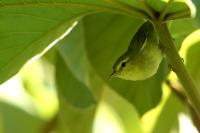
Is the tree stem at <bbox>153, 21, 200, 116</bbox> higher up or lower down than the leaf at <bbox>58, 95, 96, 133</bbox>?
higher up

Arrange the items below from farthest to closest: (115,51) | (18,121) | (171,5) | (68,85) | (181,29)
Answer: (18,121)
(68,85)
(115,51)
(181,29)
(171,5)

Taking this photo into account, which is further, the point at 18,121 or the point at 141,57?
the point at 18,121

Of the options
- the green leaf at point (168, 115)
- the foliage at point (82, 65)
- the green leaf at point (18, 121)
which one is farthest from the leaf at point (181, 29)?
the green leaf at point (18, 121)

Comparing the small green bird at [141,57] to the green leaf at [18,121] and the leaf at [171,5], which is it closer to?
the leaf at [171,5]

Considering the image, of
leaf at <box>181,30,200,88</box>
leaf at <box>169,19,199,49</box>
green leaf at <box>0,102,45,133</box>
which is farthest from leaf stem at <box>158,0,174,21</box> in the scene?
green leaf at <box>0,102,45,133</box>

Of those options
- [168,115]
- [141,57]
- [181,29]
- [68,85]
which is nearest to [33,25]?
[141,57]

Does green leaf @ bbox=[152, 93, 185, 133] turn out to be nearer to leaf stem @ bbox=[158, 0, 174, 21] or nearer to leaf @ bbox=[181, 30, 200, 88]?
leaf @ bbox=[181, 30, 200, 88]

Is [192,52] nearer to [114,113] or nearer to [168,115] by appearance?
[168,115]
